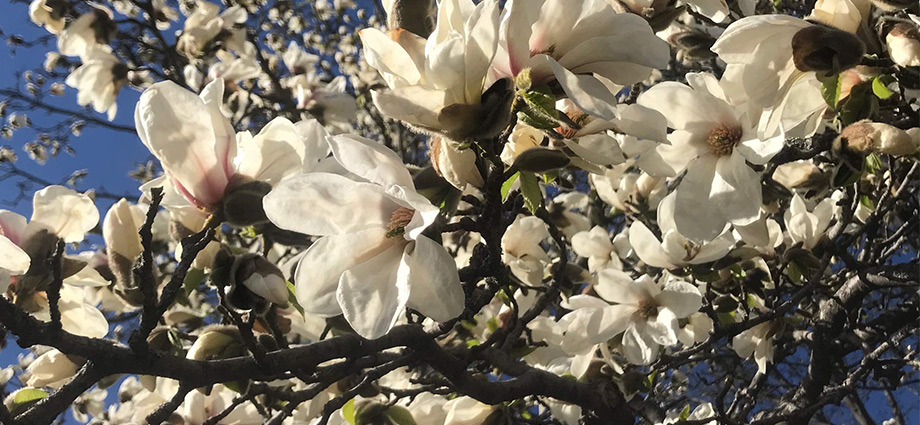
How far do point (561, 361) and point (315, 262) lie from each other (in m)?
0.95

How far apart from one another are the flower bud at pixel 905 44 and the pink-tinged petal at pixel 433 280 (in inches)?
18.7

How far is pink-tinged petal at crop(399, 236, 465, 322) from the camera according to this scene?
596 millimetres

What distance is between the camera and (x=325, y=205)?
64cm

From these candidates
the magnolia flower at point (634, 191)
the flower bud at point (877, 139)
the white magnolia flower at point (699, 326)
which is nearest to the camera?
the flower bud at point (877, 139)

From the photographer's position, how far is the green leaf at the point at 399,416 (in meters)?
1.13

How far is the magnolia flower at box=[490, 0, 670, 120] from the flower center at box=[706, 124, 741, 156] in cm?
27

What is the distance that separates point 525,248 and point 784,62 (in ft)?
3.17

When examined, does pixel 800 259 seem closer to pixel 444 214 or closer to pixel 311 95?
pixel 444 214

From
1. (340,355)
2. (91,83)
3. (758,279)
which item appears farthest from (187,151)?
(91,83)

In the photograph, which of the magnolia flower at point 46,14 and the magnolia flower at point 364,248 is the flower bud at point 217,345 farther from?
the magnolia flower at point 46,14

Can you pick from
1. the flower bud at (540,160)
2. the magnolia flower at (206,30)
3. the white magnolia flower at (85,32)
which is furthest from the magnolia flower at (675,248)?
the white magnolia flower at (85,32)

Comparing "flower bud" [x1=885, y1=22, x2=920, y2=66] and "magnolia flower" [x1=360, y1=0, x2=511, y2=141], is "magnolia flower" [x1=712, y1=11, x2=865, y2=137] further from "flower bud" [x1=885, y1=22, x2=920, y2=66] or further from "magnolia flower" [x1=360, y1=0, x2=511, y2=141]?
"magnolia flower" [x1=360, y1=0, x2=511, y2=141]

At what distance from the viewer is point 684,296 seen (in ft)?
3.96

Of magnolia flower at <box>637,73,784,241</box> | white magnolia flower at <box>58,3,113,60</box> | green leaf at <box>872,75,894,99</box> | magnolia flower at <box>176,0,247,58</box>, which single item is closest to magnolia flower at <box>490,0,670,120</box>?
magnolia flower at <box>637,73,784,241</box>
